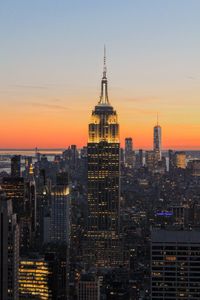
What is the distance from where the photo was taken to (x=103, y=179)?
A: 58281mm

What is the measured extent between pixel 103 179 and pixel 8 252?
116 ft

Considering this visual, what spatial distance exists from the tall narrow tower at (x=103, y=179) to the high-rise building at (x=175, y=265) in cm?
2676

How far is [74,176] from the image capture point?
6331cm

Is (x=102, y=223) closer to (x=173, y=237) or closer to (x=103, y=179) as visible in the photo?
(x=103, y=179)

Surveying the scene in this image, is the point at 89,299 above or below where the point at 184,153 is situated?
below

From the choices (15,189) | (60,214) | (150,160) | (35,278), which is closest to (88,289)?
(35,278)

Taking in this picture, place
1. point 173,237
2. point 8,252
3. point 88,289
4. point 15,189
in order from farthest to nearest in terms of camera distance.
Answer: point 15,189, point 88,289, point 8,252, point 173,237

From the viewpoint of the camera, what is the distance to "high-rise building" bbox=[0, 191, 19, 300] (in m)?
22.4

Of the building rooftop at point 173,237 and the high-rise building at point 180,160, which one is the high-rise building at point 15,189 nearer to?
the building rooftop at point 173,237

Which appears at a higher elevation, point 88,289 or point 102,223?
point 102,223

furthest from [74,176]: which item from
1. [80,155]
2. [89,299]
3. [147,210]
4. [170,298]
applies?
[170,298]

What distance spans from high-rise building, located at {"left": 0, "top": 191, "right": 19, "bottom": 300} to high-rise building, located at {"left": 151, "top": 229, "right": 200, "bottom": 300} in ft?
13.4

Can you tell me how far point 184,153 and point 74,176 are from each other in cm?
2271

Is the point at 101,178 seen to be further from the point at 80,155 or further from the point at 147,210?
the point at 80,155
